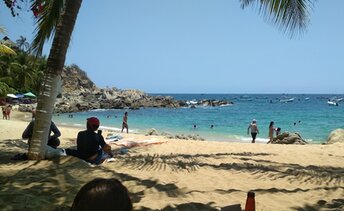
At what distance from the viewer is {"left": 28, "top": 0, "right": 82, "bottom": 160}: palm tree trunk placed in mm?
6367

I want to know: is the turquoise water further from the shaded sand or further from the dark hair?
the dark hair

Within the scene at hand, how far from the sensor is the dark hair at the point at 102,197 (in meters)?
1.40

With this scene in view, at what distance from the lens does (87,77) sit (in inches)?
3558

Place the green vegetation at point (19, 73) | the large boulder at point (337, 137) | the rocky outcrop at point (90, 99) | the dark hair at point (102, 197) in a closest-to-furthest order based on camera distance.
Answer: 1. the dark hair at point (102, 197)
2. the large boulder at point (337, 137)
3. the green vegetation at point (19, 73)
4. the rocky outcrop at point (90, 99)

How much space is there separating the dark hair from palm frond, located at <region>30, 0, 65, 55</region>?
271 inches

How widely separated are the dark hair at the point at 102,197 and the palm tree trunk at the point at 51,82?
528cm

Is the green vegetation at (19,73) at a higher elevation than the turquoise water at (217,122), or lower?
higher

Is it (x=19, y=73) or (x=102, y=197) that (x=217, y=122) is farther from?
(x=102, y=197)

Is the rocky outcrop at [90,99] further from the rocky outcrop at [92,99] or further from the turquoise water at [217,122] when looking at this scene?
→ the turquoise water at [217,122]

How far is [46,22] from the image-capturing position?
7.86 metres

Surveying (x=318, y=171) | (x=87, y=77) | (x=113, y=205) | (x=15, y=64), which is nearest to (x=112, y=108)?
(x=15, y=64)

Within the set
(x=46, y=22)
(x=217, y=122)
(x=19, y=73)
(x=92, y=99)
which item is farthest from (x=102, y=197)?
(x=92, y=99)

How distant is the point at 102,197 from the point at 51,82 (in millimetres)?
5444

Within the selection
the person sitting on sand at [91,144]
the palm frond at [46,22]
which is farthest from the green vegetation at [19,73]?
the person sitting on sand at [91,144]
